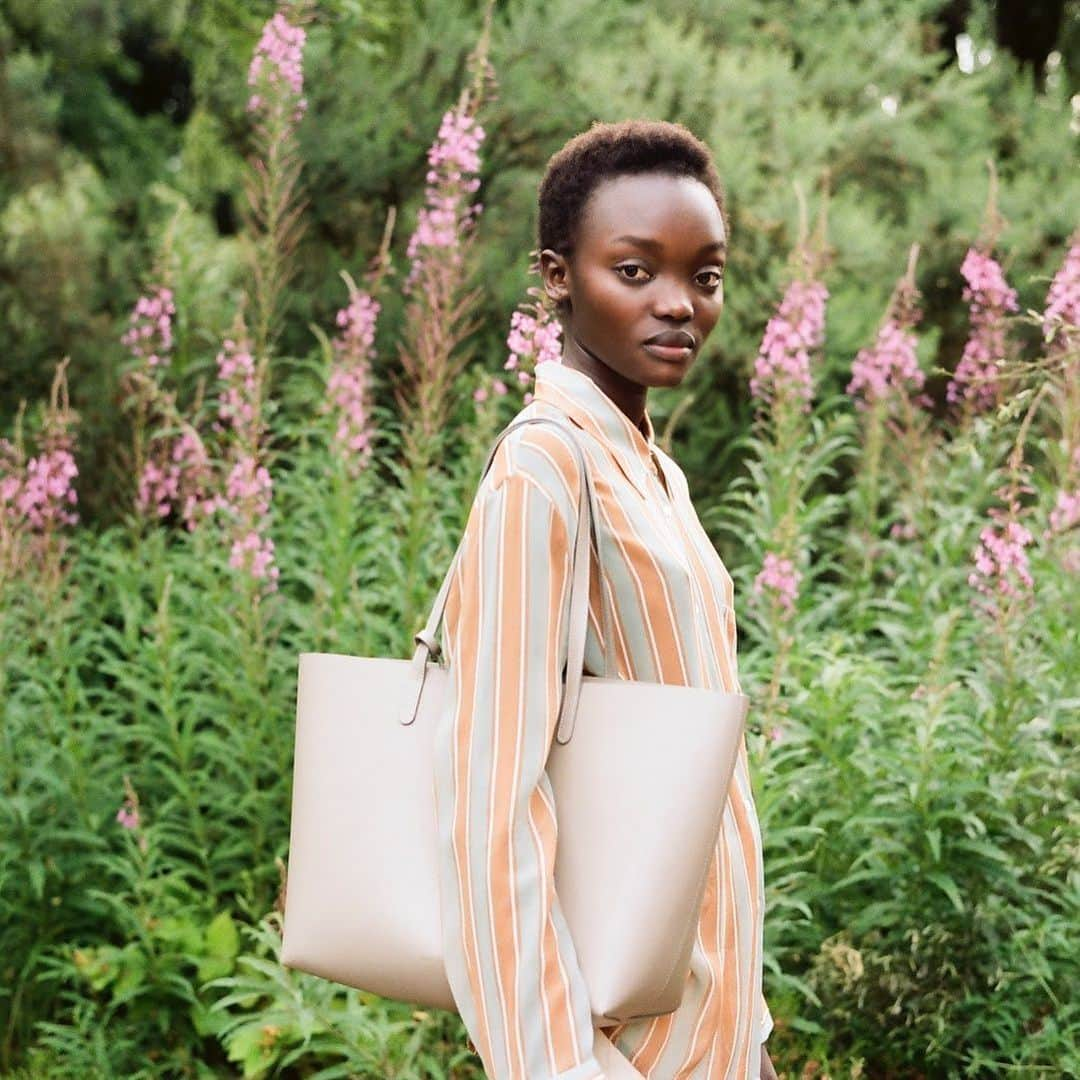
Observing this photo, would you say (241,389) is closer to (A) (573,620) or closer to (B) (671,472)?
(B) (671,472)

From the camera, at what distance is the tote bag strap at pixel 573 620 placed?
5.36 feet

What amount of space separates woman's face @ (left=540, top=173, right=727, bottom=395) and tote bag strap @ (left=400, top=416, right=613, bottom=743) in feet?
0.57

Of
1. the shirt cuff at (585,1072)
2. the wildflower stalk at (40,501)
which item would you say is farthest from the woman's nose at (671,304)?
the wildflower stalk at (40,501)

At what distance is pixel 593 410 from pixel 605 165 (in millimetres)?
299

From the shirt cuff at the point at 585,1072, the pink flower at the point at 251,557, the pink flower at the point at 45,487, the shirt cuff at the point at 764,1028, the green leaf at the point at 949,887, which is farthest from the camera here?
the pink flower at the point at 45,487

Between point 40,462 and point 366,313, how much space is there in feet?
3.67

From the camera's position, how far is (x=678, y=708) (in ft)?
5.16

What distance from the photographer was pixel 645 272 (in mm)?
1825

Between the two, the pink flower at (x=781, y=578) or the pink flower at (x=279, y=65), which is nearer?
the pink flower at (x=781, y=578)

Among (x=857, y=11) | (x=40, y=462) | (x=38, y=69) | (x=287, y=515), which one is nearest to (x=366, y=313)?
(x=40, y=462)

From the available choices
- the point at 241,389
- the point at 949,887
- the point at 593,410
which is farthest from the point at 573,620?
the point at 241,389

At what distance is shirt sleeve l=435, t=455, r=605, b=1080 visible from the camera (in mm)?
1552

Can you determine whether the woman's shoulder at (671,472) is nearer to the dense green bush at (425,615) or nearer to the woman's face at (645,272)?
the woman's face at (645,272)

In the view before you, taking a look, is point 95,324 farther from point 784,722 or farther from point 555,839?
point 555,839
